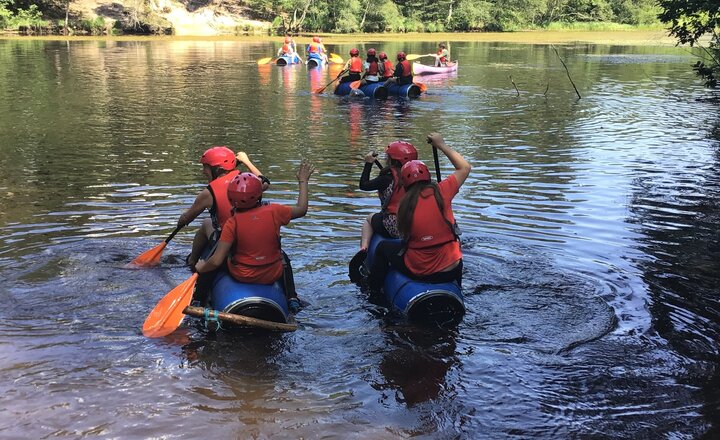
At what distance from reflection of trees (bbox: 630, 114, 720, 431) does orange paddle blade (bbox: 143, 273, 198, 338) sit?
4026mm

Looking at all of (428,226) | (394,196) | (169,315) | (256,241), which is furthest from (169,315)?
(394,196)

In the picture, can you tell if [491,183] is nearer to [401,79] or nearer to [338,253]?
[338,253]

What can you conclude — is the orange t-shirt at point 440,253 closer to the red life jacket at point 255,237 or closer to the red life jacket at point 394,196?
the red life jacket at point 394,196

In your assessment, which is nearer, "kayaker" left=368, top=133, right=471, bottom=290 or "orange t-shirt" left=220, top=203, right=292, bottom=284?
"orange t-shirt" left=220, top=203, right=292, bottom=284

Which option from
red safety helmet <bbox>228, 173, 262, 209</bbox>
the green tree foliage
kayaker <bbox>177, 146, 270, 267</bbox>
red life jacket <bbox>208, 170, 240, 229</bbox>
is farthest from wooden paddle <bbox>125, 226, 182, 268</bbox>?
the green tree foliage

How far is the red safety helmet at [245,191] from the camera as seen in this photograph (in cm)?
551

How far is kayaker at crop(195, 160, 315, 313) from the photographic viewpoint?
5555 mm

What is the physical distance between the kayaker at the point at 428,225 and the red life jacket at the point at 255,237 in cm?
112

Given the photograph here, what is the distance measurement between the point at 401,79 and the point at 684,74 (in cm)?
1475

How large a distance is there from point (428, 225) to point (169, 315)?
7.61 feet

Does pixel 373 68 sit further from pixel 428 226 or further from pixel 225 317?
pixel 225 317

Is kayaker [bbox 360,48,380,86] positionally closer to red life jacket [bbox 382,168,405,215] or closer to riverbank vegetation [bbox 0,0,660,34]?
red life jacket [bbox 382,168,405,215]

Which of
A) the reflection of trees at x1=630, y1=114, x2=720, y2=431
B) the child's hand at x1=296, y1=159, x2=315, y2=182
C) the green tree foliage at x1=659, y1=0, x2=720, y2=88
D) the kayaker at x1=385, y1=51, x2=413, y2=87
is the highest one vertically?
the green tree foliage at x1=659, y1=0, x2=720, y2=88

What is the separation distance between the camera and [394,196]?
22.2 ft
